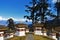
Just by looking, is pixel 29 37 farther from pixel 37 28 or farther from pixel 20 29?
pixel 37 28

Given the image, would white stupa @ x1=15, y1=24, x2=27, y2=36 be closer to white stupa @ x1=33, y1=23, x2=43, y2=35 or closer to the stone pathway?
the stone pathway

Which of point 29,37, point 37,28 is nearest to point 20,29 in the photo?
point 29,37

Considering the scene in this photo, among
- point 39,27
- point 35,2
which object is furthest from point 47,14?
point 39,27

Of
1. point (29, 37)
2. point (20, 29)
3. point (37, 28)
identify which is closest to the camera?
point (29, 37)

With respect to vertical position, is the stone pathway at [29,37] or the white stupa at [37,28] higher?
the white stupa at [37,28]

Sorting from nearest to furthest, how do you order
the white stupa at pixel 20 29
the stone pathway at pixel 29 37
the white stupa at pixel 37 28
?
the stone pathway at pixel 29 37 → the white stupa at pixel 20 29 → the white stupa at pixel 37 28

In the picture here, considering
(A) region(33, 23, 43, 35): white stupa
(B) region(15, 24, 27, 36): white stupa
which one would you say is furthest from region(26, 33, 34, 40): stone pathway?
(A) region(33, 23, 43, 35): white stupa

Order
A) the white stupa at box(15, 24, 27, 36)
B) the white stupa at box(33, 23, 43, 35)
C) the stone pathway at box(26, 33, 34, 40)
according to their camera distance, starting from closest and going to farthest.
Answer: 1. the stone pathway at box(26, 33, 34, 40)
2. the white stupa at box(15, 24, 27, 36)
3. the white stupa at box(33, 23, 43, 35)

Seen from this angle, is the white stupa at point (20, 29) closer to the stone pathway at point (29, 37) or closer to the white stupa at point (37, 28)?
the stone pathway at point (29, 37)

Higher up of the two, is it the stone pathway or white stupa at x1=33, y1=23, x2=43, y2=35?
white stupa at x1=33, y1=23, x2=43, y2=35

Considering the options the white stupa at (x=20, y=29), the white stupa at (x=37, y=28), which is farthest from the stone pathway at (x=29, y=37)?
the white stupa at (x=37, y=28)

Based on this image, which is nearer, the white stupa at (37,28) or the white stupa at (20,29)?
the white stupa at (20,29)

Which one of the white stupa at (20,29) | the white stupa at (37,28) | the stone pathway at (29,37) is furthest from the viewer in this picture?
the white stupa at (37,28)

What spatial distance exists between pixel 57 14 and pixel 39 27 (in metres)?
29.3
